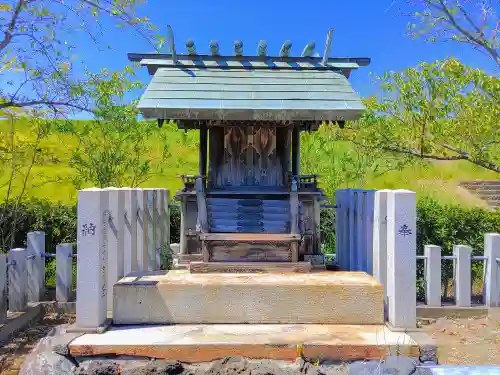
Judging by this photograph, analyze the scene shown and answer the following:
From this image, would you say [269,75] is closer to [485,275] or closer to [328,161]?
[485,275]

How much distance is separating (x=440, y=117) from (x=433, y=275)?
511 cm

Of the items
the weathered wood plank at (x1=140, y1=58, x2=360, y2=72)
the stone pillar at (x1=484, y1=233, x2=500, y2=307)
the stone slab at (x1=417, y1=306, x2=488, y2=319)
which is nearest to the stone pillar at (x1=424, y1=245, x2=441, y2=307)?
the stone slab at (x1=417, y1=306, x2=488, y2=319)

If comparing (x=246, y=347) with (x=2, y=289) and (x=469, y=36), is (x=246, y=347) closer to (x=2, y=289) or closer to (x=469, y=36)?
(x=2, y=289)

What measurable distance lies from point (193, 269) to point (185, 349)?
179 cm

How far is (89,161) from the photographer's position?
13250mm

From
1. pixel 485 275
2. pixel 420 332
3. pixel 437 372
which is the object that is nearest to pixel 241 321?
pixel 420 332

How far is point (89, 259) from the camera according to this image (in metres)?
4.98

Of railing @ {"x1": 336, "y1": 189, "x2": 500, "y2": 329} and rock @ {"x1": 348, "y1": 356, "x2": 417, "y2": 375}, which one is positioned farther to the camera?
railing @ {"x1": 336, "y1": 189, "x2": 500, "y2": 329}

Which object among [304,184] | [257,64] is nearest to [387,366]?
[304,184]

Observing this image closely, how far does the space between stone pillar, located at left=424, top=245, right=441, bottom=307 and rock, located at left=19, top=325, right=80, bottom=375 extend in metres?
5.67

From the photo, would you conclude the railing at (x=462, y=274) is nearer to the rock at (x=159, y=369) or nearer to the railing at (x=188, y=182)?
the railing at (x=188, y=182)

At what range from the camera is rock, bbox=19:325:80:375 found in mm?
4469

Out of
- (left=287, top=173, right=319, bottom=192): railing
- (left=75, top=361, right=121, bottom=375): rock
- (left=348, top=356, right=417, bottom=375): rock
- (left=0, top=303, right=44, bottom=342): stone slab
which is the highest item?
(left=287, top=173, right=319, bottom=192): railing

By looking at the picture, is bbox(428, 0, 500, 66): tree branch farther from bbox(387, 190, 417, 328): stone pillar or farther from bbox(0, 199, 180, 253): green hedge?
bbox(0, 199, 180, 253): green hedge
